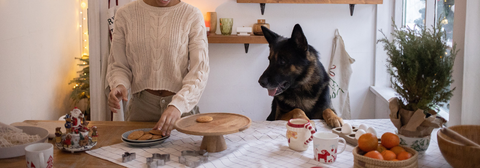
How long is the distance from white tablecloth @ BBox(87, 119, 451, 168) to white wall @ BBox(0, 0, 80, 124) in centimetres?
164

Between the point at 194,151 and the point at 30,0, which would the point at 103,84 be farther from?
the point at 194,151

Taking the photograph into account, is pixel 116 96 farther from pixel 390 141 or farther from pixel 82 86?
pixel 82 86

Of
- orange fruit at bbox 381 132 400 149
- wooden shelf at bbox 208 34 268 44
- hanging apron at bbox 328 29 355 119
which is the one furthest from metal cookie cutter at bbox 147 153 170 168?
hanging apron at bbox 328 29 355 119

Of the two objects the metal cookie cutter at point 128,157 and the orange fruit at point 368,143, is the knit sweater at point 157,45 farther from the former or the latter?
the orange fruit at point 368,143

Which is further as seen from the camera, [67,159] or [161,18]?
[161,18]

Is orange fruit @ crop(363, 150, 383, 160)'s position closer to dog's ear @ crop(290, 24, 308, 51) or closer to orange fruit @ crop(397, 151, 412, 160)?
orange fruit @ crop(397, 151, 412, 160)

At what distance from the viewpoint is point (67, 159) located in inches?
50.9

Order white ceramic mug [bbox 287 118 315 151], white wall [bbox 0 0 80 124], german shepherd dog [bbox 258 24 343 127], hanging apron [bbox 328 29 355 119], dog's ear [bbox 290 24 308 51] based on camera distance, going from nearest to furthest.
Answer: white ceramic mug [bbox 287 118 315 151] < dog's ear [bbox 290 24 308 51] < german shepherd dog [bbox 258 24 343 127] < white wall [bbox 0 0 80 124] < hanging apron [bbox 328 29 355 119]

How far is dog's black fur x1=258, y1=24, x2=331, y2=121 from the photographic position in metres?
2.14

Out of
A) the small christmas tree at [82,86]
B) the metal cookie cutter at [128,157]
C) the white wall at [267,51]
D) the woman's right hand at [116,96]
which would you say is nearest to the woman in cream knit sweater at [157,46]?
the woman's right hand at [116,96]

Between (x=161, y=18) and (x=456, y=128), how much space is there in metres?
1.39

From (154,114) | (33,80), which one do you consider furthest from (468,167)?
(33,80)

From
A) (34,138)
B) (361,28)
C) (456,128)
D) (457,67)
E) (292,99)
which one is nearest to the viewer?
(456,128)

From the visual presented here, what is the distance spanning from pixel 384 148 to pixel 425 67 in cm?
33
